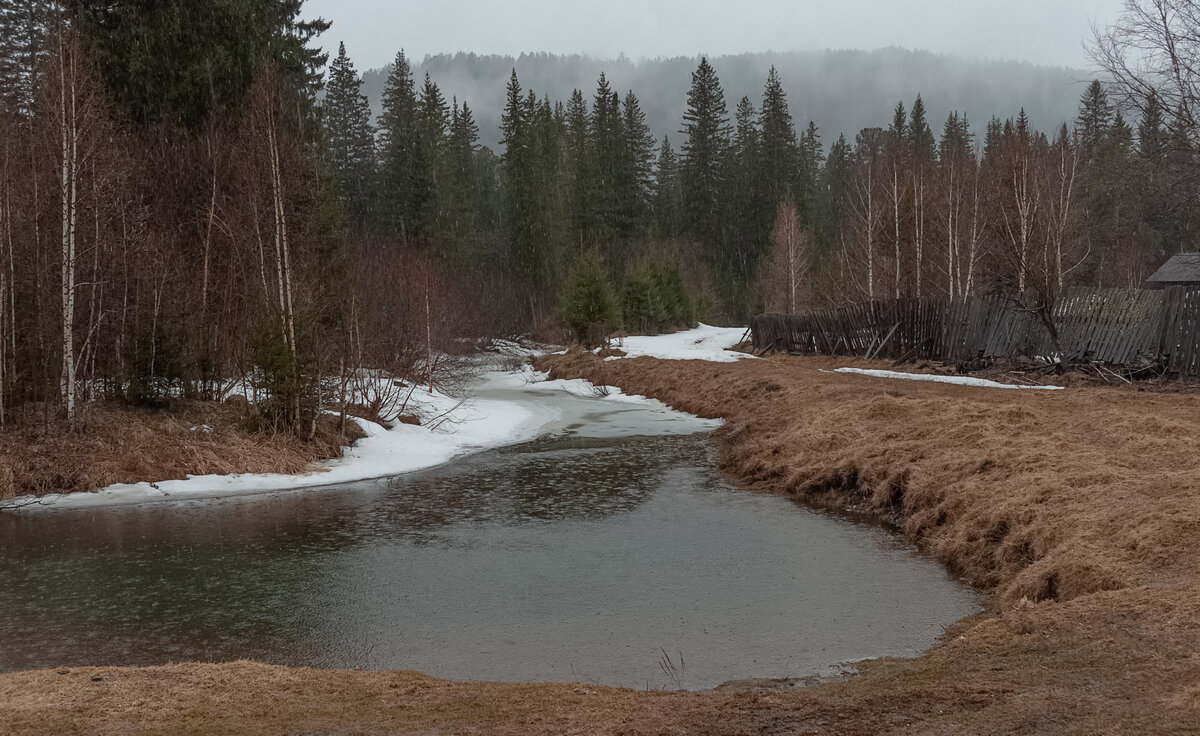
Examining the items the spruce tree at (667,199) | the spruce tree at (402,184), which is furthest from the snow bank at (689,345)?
the spruce tree at (667,199)

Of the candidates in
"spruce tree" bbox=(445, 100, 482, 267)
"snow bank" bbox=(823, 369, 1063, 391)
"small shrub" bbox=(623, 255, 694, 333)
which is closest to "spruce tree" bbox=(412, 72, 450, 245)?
"spruce tree" bbox=(445, 100, 482, 267)

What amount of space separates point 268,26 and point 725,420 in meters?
19.3

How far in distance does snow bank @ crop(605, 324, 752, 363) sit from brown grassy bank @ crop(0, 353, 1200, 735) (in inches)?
847

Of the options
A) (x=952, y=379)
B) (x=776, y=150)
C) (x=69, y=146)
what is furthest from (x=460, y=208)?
(x=952, y=379)

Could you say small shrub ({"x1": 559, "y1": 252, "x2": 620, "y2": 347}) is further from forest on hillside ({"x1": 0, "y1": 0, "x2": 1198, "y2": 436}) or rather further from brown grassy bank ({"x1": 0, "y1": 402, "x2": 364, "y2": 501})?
brown grassy bank ({"x1": 0, "y1": 402, "x2": 364, "y2": 501})

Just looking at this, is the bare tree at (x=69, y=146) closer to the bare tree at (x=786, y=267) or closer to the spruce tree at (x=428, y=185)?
the spruce tree at (x=428, y=185)

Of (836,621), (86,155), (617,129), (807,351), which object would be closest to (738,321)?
(617,129)

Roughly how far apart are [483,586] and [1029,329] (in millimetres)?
17220

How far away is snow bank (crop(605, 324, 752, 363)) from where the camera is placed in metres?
35.8

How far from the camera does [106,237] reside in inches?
699

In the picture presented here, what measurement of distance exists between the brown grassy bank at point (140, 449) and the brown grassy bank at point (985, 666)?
33.1 feet

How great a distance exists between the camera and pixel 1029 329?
2145 cm

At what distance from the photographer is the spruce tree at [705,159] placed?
74.4m

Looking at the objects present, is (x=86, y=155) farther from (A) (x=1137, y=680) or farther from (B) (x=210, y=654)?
(A) (x=1137, y=680)
